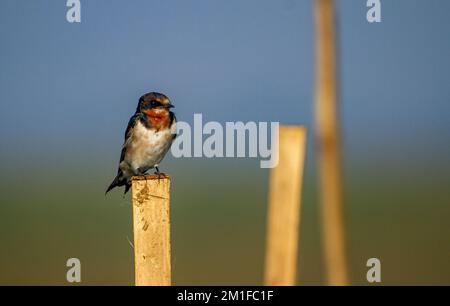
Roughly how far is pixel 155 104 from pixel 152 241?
2.06 metres

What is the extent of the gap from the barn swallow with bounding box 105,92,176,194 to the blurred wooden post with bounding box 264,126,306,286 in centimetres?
318

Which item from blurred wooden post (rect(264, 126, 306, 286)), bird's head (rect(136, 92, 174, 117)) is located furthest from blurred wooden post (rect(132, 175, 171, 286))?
bird's head (rect(136, 92, 174, 117))

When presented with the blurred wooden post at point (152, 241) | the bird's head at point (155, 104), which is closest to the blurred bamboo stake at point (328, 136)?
the blurred wooden post at point (152, 241)

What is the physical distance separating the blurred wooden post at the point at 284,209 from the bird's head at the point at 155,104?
316 cm

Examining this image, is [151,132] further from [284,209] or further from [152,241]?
[284,209]

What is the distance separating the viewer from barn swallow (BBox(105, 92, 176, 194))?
13.8 ft

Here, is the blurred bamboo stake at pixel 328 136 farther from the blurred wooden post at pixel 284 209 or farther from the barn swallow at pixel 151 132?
the barn swallow at pixel 151 132

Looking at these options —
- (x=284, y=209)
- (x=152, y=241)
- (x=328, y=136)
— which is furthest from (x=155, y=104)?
(x=328, y=136)

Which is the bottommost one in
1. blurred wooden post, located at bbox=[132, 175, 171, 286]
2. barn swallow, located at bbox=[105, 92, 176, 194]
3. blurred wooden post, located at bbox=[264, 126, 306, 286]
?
blurred wooden post, located at bbox=[132, 175, 171, 286]

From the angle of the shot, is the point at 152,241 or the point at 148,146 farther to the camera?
the point at 148,146

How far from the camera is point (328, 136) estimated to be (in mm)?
550

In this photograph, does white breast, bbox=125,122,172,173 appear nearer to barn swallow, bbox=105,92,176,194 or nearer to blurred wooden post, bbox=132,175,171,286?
barn swallow, bbox=105,92,176,194
